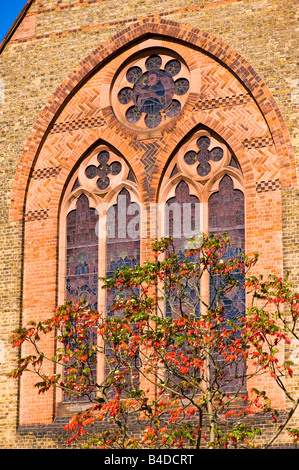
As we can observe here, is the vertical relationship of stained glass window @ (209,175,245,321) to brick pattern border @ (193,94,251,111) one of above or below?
below

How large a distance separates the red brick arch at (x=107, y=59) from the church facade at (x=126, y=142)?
3 centimetres

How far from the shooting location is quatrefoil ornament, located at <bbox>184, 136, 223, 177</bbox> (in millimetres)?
20734

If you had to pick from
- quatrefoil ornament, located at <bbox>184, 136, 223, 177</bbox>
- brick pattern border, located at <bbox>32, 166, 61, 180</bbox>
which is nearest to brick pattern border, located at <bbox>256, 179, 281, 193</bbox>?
quatrefoil ornament, located at <bbox>184, 136, 223, 177</bbox>

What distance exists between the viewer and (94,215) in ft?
70.3

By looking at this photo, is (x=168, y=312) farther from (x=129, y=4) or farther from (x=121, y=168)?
(x=129, y=4)

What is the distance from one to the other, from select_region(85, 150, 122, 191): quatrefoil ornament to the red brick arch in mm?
1205

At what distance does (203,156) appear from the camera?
20875mm

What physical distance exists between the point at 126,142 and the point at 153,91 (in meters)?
1.21

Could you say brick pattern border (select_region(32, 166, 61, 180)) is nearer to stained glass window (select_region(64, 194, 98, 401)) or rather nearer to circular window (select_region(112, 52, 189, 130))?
stained glass window (select_region(64, 194, 98, 401))

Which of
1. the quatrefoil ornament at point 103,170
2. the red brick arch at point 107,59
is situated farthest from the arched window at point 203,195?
the red brick arch at point 107,59

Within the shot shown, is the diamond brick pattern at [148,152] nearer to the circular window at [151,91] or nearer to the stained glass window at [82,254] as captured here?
the circular window at [151,91]

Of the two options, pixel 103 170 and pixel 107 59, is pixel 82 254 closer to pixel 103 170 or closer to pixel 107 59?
pixel 103 170

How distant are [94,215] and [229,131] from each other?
321 centimetres
